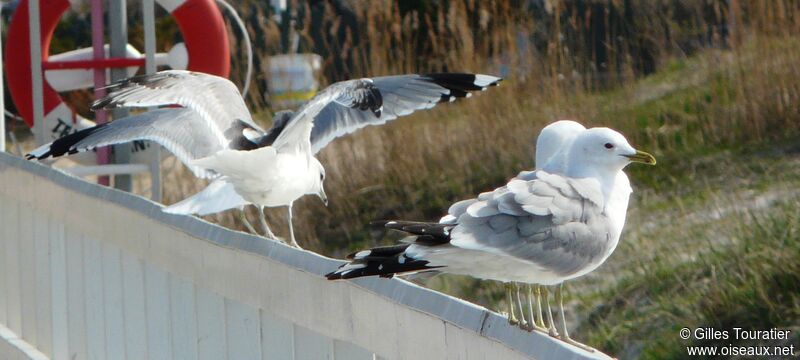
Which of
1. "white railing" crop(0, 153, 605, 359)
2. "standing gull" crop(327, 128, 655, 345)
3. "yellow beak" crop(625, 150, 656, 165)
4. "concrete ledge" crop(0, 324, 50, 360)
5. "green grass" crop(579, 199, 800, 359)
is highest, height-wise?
"yellow beak" crop(625, 150, 656, 165)

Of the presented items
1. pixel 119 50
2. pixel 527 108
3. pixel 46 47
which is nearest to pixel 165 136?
pixel 119 50

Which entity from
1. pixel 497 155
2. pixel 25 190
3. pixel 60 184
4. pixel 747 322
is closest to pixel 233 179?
pixel 60 184

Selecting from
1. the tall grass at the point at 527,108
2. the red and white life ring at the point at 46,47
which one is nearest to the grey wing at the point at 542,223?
the tall grass at the point at 527,108

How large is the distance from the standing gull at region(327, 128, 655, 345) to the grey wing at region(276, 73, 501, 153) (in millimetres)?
1496

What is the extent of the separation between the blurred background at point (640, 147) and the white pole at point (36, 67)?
3.86ft

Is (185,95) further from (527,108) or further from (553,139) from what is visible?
(527,108)

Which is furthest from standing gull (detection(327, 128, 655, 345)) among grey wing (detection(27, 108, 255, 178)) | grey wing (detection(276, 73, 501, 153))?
grey wing (detection(27, 108, 255, 178))

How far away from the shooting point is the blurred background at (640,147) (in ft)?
14.9

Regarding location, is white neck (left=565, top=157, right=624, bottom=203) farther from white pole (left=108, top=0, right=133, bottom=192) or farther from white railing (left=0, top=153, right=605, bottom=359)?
white pole (left=108, top=0, right=133, bottom=192)

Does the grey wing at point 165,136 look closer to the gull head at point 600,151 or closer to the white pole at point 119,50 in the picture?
the white pole at point 119,50

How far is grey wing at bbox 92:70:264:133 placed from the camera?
185 inches

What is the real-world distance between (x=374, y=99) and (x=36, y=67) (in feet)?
8.09

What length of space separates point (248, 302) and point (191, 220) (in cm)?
46

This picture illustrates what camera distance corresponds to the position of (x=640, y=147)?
6301mm
